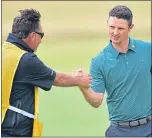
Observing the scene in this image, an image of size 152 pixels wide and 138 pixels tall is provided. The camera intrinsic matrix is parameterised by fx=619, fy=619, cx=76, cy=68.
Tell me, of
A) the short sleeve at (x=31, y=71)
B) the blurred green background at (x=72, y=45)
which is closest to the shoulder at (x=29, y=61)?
the short sleeve at (x=31, y=71)

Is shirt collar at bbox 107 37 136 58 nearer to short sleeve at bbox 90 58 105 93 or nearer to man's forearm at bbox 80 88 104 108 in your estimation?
short sleeve at bbox 90 58 105 93

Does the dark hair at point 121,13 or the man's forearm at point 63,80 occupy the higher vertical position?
the dark hair at point 121,13

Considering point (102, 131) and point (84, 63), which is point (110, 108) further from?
point (84, 63)

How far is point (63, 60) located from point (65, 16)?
8.41 metres

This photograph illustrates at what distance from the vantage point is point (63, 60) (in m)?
16.3

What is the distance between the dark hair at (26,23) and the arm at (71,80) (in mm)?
464

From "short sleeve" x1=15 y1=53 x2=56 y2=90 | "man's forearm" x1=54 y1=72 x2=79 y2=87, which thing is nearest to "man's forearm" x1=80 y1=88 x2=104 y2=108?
"man's forearm" x1=54 y1=72 x2=79 y2=87

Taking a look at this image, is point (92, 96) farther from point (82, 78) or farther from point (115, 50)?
point (115, 50)

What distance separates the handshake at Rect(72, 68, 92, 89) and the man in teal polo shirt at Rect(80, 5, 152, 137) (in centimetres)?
39

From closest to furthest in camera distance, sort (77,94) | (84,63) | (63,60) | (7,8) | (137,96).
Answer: (137,96)
(77,94)
(84,63)
(63,60)
(7,8)

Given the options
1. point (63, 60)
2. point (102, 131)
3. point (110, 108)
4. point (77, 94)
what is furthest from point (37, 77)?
point (63, 60)

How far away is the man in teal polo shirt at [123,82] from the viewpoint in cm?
616

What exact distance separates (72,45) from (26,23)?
14.6m

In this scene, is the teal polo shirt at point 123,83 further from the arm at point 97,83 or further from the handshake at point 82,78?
the handshake at point 82,78
